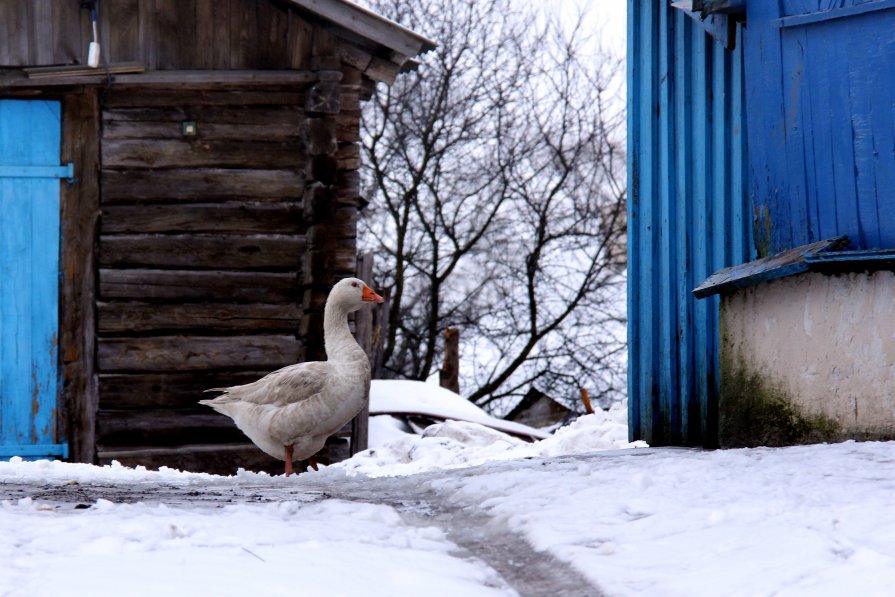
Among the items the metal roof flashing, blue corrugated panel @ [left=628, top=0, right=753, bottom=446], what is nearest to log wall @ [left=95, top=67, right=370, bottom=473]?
blue corrugated panel @ [left=628, top=0, right=753, bottom=446]

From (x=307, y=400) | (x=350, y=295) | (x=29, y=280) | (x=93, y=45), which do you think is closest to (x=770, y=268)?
(x=307, y=400)

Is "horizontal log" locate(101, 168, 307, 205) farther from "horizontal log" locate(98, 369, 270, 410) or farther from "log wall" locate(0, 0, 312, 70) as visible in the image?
"horizontal log" locate(98, 369, 270, 410)

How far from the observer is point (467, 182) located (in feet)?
63.7

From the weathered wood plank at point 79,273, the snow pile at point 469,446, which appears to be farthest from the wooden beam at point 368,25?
the snow pile at point 469,446

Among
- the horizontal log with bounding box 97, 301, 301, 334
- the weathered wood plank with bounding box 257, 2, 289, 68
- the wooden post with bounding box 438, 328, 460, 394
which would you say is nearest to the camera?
the horizontal log with bounding box 97, 301, 301, 334

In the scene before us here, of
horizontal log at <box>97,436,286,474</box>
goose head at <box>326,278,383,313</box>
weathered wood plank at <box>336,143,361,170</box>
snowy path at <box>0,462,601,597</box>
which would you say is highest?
weathered wood plank at <box>336,143,361,170</box>

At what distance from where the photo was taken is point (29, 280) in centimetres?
848

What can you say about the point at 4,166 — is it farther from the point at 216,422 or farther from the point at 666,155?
the point at 666,155

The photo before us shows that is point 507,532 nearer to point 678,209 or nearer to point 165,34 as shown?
point 678,209

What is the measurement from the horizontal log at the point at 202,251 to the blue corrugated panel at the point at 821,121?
417 centimetres

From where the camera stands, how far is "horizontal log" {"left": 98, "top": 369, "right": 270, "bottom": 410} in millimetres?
8500

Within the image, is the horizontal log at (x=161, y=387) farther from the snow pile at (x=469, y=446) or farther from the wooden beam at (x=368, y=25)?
the wooden beam at (x=368, y=25)

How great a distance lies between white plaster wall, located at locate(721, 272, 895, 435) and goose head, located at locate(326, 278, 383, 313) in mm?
2935

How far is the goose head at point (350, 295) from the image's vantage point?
24.5ft
